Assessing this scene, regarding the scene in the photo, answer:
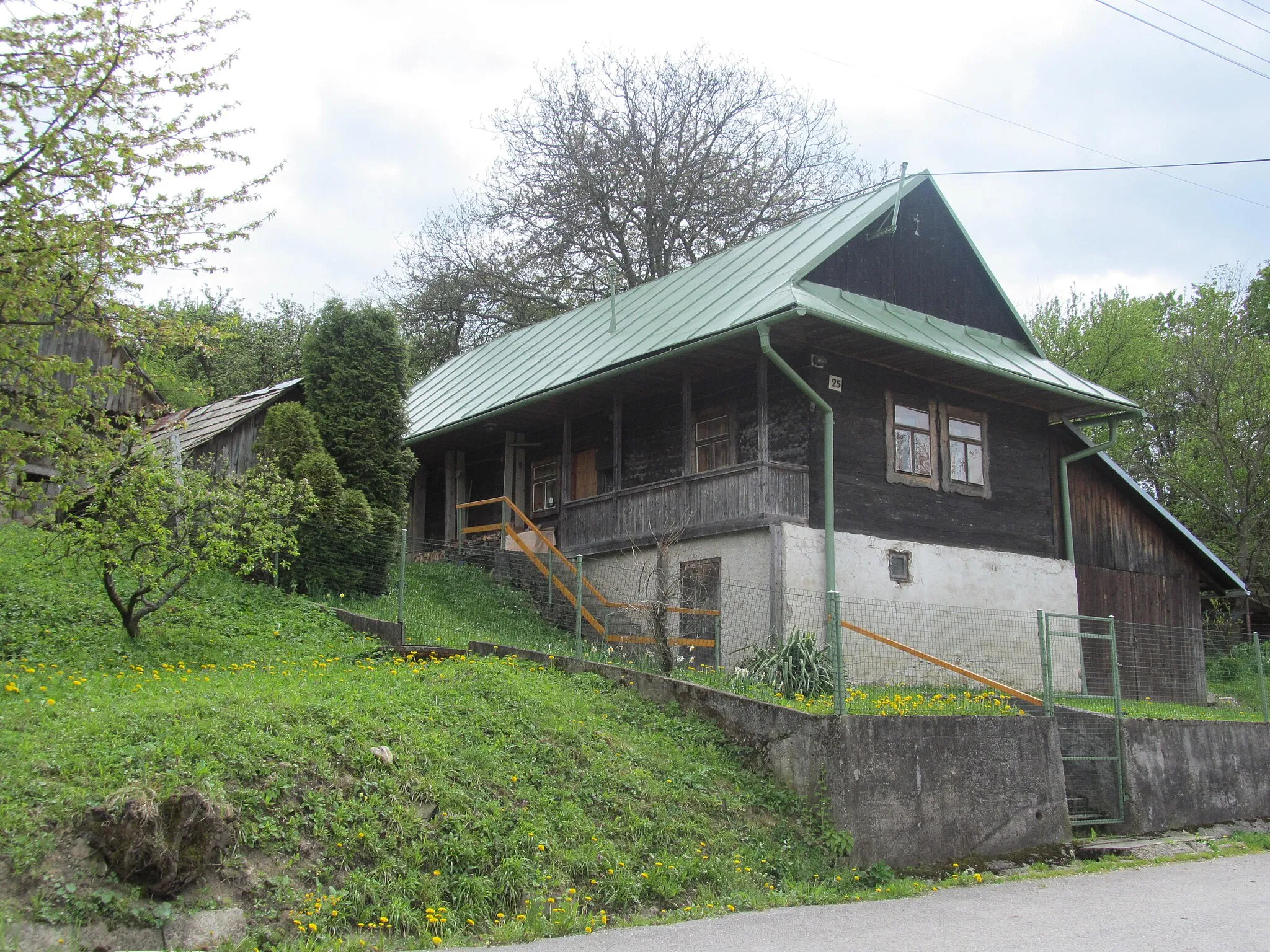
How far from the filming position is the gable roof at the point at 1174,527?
2097 centimetres

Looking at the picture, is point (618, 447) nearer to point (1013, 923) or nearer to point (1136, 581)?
point (1136, 581)

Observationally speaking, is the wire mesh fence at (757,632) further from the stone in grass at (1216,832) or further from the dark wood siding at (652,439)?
the dark wood siding at (652,439)

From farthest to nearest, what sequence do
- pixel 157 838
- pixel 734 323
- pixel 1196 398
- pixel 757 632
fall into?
pixel 1196 398 → pixel 734 323 → pixel 757 632 → pixel 157 838

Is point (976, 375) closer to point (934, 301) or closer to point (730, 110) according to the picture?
point (934, 301)

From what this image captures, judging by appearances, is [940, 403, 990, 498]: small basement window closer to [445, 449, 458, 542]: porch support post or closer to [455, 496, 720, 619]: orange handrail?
[455, 496, 720, 619]: orange handrail

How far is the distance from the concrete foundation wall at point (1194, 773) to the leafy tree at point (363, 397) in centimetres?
1110

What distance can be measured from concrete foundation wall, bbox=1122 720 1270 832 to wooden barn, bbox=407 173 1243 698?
2.22 meters

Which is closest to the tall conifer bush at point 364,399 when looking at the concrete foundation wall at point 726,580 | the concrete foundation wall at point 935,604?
the concrete foundation wall at point 726,580

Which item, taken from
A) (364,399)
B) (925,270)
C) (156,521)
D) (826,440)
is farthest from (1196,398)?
(156,521)

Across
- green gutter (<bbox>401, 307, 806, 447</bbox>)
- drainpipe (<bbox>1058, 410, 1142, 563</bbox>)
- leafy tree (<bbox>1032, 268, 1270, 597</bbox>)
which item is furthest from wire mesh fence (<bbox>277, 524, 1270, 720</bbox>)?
leafy tree (<bbox>1032, 268, 1270, 597</bbox>)

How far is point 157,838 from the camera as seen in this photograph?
23.0 ft

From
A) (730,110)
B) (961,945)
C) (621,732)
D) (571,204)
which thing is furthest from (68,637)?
(730,110)

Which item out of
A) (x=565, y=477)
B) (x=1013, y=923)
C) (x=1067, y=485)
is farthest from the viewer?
(x=565, y=477)

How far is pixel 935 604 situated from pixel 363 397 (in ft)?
31.5
